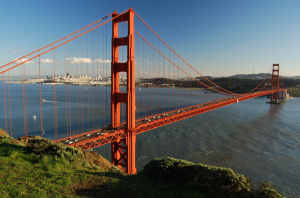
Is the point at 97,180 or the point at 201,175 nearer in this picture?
the point at 97,180

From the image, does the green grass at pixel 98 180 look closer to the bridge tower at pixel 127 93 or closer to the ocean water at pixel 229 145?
the ocean water at pixel 229 145

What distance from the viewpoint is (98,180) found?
15.2 ft

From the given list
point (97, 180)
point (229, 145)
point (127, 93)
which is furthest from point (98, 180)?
point (229, 145)

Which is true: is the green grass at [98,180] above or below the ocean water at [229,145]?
above

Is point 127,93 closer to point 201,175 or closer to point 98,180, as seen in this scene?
point 98,180

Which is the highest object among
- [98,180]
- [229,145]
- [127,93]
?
[127,93]

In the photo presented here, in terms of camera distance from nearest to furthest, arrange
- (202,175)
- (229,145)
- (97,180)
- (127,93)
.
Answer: (97,180) < (202,175) < (127,93) < (229,145)

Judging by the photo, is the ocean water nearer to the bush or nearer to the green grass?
the green grass

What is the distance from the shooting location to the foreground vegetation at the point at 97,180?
3910 mm

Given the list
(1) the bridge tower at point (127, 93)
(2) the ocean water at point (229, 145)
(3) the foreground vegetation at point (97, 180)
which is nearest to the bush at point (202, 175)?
(3) the foreground vegetation at point (97, 180)

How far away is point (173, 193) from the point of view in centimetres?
443

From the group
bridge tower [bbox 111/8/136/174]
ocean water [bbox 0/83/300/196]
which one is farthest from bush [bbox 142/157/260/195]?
ocean water [bbox 0/83/300/196]

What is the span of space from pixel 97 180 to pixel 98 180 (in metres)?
0.02

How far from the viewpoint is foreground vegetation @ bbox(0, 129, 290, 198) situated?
12.8 feet
